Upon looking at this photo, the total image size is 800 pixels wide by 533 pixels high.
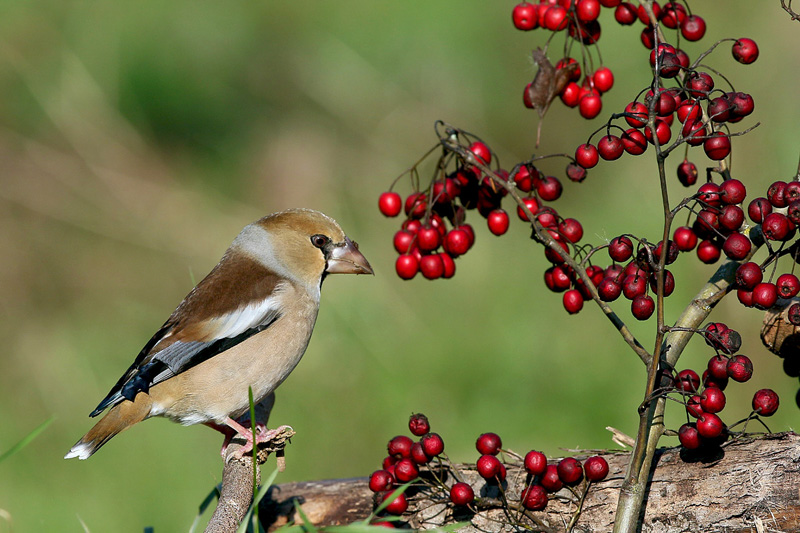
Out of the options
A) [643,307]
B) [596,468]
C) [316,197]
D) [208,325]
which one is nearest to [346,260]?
[208,325]

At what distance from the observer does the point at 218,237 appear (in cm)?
672

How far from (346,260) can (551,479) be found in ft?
5.09

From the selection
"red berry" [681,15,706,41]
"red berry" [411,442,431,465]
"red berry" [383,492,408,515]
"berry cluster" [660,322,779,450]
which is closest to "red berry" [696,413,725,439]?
"berry cluster" [660,322,779,450]

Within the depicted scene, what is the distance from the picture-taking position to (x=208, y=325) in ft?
11.9

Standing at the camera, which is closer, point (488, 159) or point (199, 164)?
point (488, 159)

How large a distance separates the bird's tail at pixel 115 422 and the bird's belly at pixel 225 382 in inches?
2.2

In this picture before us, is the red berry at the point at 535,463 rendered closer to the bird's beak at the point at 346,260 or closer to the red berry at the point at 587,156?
the red berry at the point at 587,156

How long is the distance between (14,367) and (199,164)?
210 cm

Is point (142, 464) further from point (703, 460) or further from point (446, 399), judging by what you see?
point (703, 460)

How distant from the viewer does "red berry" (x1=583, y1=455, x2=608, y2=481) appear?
2.80 meters

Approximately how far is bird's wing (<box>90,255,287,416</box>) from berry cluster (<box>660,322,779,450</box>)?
5.72ft

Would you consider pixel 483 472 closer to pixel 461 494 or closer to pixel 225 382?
pixel 461 494

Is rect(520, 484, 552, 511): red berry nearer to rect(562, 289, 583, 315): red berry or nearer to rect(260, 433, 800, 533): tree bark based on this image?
rect(260, 433, 800, 533): tree bark

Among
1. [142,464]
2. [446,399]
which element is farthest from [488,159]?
[142,464]
